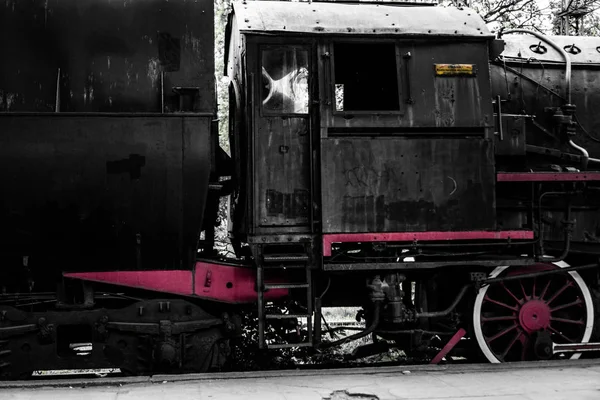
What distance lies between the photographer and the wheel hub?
226 inches

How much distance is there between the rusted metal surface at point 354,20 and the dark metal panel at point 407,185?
930mm

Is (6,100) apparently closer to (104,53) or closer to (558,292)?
(104,53)

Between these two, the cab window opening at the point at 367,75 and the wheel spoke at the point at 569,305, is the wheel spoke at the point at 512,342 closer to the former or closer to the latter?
the wheel spoke at the point at 569,305

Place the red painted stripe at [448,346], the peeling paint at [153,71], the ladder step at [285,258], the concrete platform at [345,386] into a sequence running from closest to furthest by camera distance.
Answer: the concrete platform at [345,386], the peeling paint at [153,71], the ladder step at [285,258], the red painted stripe at [448,346]

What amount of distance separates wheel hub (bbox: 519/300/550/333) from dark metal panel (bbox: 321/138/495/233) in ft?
3.59

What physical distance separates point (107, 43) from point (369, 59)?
2.37 metres

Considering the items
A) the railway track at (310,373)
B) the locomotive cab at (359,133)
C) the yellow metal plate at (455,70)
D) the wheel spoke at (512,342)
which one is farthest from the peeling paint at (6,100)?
the wheel spoke at (512,342)

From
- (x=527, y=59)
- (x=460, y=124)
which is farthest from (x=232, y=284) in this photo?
(x=527, y=59)

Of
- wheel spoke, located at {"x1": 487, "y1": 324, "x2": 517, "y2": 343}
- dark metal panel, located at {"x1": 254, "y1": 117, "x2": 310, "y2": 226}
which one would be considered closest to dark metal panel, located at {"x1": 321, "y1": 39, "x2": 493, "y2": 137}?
dark metal panel, located at {"x1": 254, "y1": 117, "x2": 310, "y2": 226}

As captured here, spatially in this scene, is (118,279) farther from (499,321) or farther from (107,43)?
(499,321)

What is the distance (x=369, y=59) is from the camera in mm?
5656

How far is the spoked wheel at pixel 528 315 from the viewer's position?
566 cm

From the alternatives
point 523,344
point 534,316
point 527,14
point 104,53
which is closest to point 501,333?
point 523,344

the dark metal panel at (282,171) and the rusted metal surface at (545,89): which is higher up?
the rusted metal surface at (545,89)
